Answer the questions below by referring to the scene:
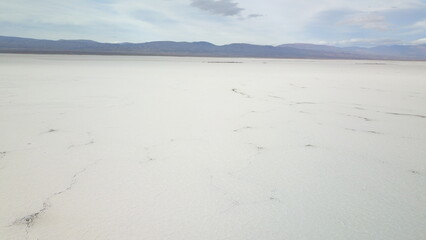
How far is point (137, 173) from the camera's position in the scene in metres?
1.52

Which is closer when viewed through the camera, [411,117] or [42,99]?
[411,117]

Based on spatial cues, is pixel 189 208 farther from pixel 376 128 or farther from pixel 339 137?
pixel 376 128

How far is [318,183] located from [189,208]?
704 millimetres

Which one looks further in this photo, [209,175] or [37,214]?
[209,175]

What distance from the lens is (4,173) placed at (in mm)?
1465

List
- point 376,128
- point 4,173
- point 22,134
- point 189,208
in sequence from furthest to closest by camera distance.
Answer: point 376,128 < point 22,134 < point 4,173 < point 189,208

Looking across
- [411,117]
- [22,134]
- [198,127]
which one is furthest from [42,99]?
[411,117]

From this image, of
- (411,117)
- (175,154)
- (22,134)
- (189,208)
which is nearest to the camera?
(189,208)

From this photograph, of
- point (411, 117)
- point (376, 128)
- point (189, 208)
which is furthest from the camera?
point (411, 117)

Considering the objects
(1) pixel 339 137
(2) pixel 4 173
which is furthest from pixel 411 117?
(2) pixel 4 173

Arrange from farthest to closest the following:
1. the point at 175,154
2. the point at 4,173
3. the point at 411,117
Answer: the point at 411,117 < the point at 175,154 < the point at 4,173

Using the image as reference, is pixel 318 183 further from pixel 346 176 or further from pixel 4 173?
pixel 4 173

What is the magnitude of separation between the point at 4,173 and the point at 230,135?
58.6 inches

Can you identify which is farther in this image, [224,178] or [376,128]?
[376,128]
